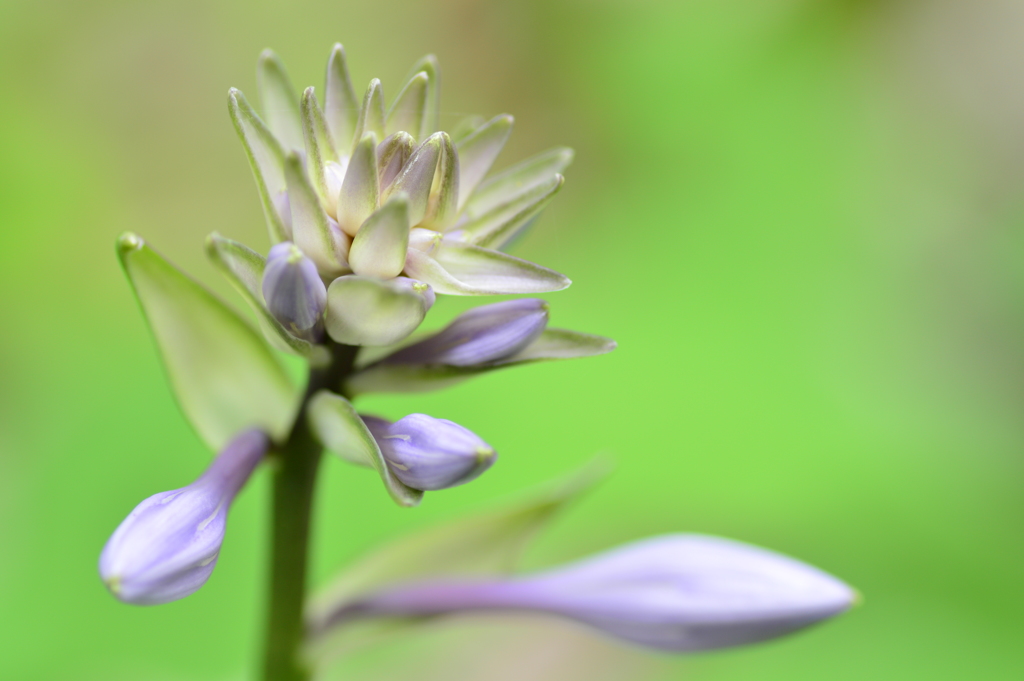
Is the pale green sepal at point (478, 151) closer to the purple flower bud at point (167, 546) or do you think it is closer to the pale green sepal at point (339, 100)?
the pale green sepal at point (339, 100)

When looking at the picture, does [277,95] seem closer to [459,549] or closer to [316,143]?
[316,143]

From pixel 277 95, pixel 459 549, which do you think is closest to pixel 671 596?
pixel 459 549

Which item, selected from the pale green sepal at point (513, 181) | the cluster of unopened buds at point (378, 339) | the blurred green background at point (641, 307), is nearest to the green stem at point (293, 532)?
the cluster of unopened buds at point (378, 339)

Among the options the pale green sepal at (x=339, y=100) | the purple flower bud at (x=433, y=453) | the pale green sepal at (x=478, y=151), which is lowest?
the purple flower bud at (x=433, y=453)

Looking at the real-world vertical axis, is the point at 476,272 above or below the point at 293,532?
above

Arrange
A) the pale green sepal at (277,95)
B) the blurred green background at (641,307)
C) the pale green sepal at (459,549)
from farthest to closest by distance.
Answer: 1. the blurred green background at (641,307)
2. the pale green sepal at (459,549)
3. the pale green sepal at (277,95)

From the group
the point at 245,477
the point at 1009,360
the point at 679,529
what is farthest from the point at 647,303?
the point at 245,477

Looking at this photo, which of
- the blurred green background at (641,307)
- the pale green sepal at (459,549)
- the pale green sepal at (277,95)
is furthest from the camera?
the blurred green background at (641,307)

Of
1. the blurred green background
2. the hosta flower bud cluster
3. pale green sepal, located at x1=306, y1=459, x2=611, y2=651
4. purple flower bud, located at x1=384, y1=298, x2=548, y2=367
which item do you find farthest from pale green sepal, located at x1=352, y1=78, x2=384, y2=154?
A: the blurred green background
